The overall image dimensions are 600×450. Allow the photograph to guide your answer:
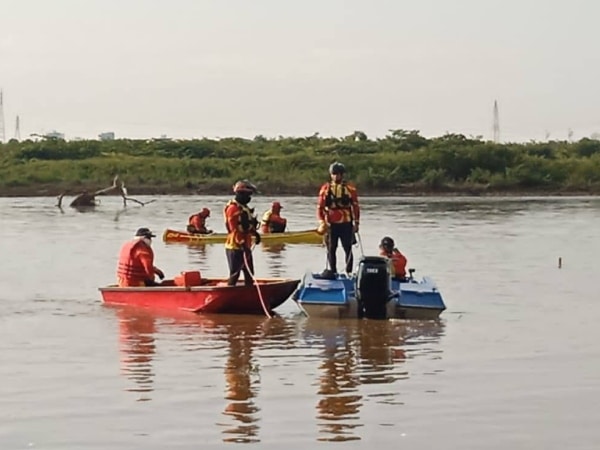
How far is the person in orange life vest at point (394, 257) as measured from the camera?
52.1 ft

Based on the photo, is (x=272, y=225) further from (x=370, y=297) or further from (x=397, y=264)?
(x=370, y=297)

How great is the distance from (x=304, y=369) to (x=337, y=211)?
4.39 metres

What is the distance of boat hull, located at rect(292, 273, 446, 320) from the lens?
1499cm

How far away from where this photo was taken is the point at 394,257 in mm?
16125

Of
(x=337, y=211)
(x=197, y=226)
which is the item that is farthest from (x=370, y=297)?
(x=197, y=226)

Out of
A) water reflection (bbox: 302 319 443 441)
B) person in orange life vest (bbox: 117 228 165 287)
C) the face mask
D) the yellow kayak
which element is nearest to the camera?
water reflection (bbox: 302 319 443 441)

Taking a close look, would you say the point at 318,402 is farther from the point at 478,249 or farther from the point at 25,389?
the point at 478,249

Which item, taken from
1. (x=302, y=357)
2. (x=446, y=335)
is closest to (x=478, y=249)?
(x=446, y=335)

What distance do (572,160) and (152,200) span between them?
2448cm

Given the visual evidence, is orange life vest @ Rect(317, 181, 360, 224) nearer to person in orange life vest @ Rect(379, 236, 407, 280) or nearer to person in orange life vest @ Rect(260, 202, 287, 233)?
person in orange life vest @ Rect(379, 236, 407, 280)

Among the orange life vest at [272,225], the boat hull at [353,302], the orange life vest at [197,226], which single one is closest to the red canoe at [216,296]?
the boat hull at [353,302]

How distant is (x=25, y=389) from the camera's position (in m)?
10.9

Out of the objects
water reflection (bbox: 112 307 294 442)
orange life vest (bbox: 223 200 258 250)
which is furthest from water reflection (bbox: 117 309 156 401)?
orange life vest (bbox: 223 200 258 250)

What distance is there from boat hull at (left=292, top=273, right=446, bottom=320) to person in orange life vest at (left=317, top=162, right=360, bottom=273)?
0.87 m
